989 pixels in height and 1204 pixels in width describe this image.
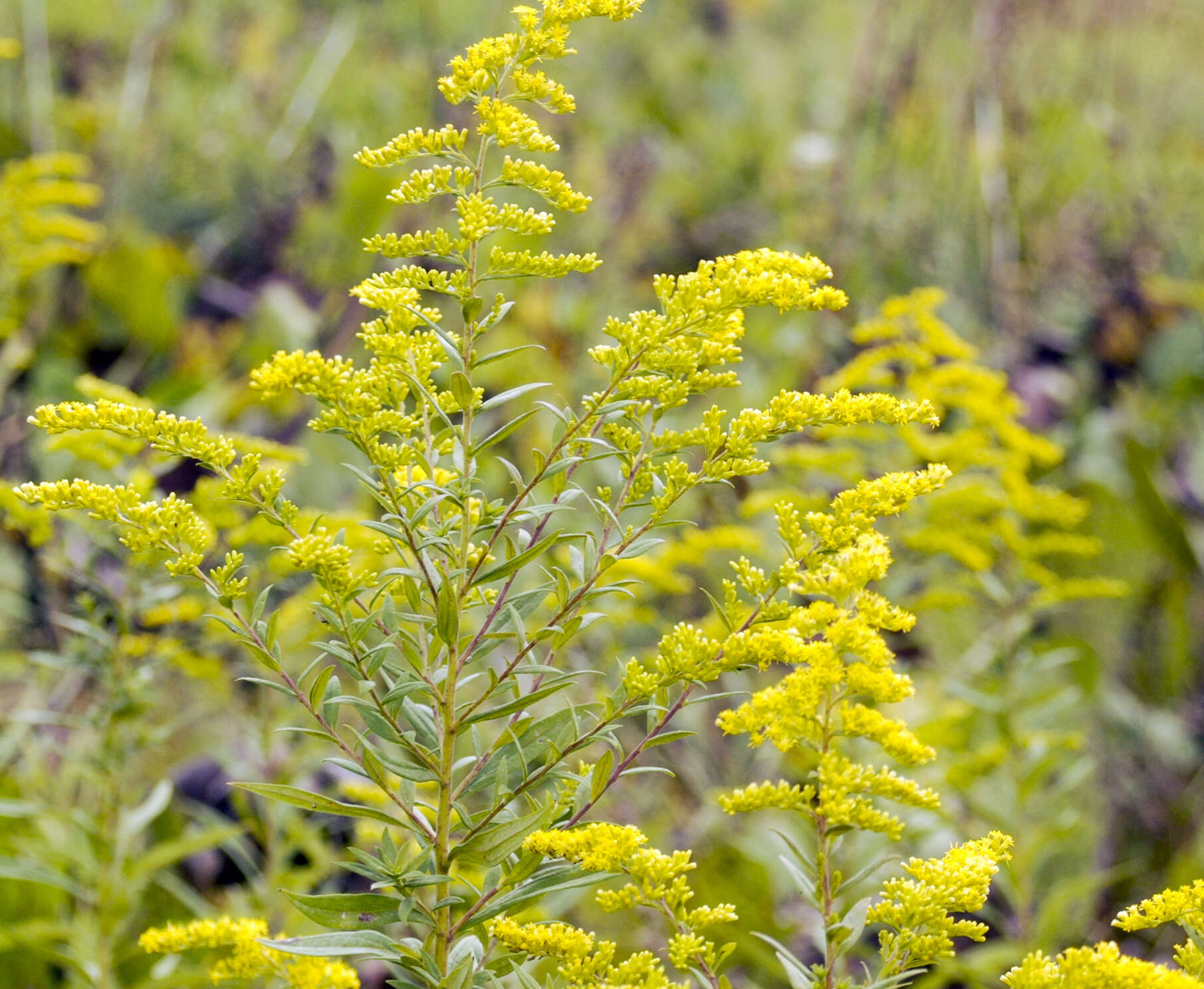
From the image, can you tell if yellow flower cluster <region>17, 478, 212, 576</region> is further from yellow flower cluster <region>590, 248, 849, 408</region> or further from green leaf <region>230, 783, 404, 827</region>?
yellow flower cluster <region>590, 248, 849, 408</region>

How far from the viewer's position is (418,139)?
0.65 m

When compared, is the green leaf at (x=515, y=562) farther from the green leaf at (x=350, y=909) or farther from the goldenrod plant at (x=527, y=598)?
the green leaf at (x=350, y=909)

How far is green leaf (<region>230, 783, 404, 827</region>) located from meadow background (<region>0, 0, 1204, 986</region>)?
51 centimetres

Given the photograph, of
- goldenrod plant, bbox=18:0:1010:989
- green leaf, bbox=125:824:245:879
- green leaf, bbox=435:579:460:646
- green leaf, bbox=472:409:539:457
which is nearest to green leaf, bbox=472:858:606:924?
goldenrod plant, bbox=18:0:1010:989

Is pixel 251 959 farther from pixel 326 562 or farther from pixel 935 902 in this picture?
pixel 935 902

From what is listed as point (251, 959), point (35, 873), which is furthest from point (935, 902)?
point (35, 873)

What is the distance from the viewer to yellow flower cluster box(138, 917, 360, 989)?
2.15 ft

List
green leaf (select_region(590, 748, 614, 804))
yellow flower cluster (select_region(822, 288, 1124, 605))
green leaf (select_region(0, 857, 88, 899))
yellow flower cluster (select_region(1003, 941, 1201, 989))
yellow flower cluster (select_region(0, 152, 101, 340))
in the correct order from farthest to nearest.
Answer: yellow flower cluster (select_region(0, 152, 101, 340)) → yellow flower cluster (select_region(822, 288, 1124, 605)) → green leaf (select_region(0, 857, 88, 899)) → green leaf (select_region(590, 748, 614, 804)) → yellow flower cluster (select_region(1003, 941, 1201, 989))

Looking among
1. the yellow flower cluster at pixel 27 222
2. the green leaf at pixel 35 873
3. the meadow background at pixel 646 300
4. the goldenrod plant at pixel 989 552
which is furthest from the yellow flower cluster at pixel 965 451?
the yellow flower cluster at pixel 27 222

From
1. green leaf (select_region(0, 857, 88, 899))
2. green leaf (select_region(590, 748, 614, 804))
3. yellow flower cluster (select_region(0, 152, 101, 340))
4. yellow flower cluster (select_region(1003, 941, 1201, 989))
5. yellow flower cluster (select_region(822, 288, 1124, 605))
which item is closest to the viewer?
yellow flower cluster (select_region(1003, 941, 1201, 989))

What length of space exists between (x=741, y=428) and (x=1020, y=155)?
133 inches

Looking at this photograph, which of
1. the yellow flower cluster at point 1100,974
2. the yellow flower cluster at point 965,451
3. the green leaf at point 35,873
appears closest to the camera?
the yellow flower cluster at point 1100,974

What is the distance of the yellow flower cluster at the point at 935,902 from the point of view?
0.60m

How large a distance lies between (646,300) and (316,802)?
9.92 ft
